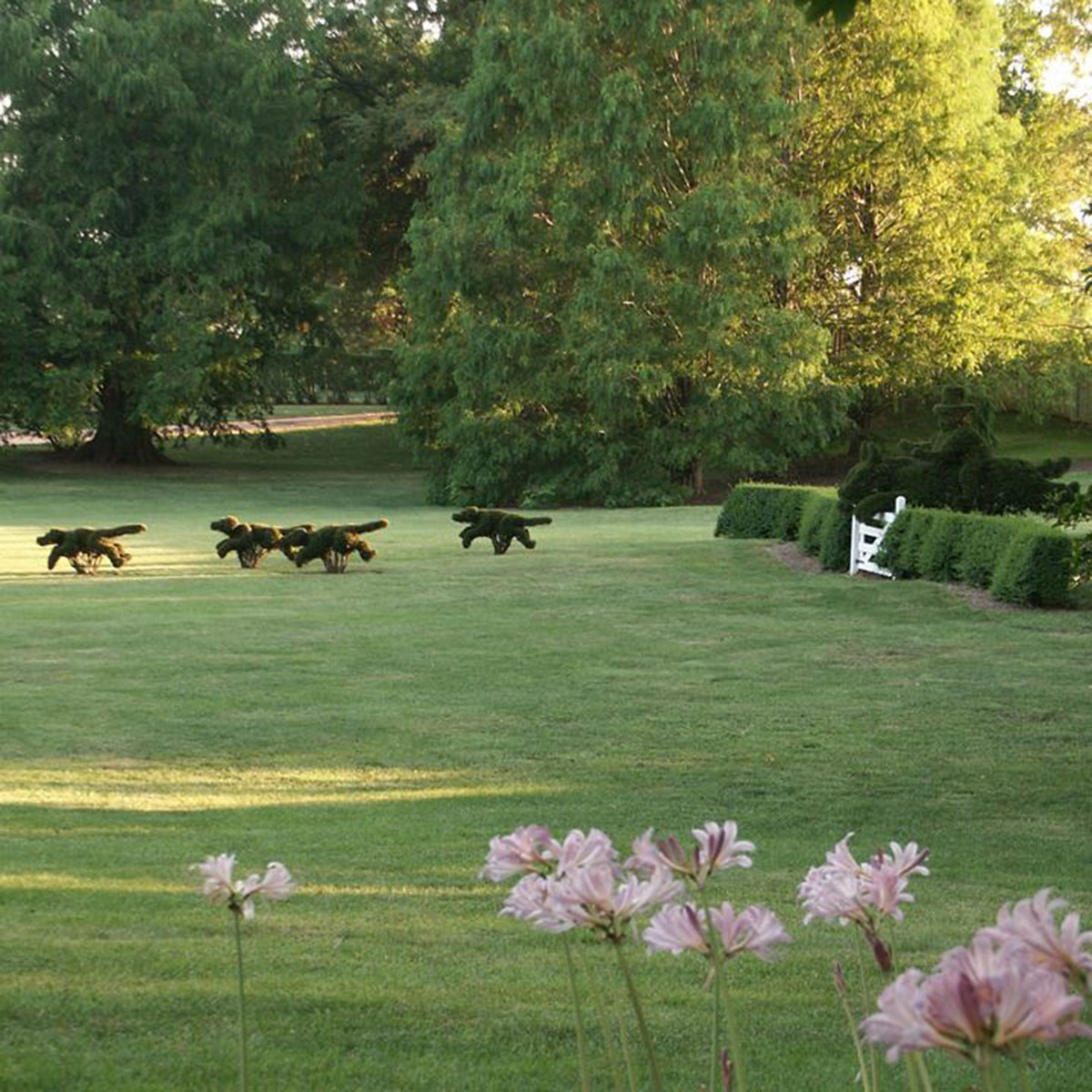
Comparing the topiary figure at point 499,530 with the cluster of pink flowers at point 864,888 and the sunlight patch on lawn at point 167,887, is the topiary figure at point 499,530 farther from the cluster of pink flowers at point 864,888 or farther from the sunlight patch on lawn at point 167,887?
the cluster of pink flowers at point 864,888

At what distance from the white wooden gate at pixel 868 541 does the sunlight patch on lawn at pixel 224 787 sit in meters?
10.8

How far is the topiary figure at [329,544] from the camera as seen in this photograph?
21578 millimetres

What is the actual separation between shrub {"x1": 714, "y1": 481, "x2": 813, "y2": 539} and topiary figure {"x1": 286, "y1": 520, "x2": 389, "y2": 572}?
6.01m

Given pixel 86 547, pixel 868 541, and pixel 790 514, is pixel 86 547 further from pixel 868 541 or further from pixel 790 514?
pixel 790 514

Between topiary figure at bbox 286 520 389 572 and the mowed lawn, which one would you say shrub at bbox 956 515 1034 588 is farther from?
topiary figure at bbox 286 520 389 572

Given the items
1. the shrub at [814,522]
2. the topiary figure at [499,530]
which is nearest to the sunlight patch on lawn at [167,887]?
the shrub at [814,522]

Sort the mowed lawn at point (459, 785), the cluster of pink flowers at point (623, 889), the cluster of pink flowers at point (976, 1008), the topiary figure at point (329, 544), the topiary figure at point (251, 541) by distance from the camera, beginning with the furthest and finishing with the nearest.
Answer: the topiary figure at point (251, 541), the topiary figure at point (329, 544), the mowed lawn at point (459, 785), the cluster of pink flowers at point (623, 889), the cluster of pink flowers at point (976, 1008)

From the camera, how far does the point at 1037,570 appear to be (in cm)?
1647

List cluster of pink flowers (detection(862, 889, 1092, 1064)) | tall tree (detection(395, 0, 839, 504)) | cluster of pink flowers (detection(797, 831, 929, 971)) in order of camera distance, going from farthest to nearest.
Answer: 1. tall tree (detection(395, 0, 839, 504))
2. cluster of pink flowers (detection(797, 831, 929, 971))
3. cluster of pink flowers (detection(862, 889, 1092, 1064))

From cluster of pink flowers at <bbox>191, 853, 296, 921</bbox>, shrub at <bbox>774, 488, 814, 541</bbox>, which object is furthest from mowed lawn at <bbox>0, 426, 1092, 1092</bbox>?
shrub at <bbox>774, 488, 814, 541</bbox>

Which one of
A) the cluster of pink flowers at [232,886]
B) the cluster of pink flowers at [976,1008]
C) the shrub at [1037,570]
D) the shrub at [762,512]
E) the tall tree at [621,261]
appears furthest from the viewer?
the tall tree at [621,261]

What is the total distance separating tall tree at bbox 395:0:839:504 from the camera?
126 ft

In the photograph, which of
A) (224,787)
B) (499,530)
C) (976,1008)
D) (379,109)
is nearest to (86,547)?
(499,530)

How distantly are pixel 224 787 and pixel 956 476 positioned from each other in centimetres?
1230
